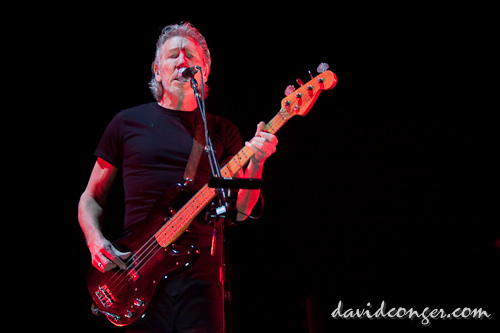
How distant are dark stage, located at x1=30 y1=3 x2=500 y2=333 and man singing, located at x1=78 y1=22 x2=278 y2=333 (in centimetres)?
68

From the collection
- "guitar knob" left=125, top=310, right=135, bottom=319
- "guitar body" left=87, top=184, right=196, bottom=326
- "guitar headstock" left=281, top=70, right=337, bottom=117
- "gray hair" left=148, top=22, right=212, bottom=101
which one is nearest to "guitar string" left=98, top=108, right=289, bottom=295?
"guitar body" left=87, top=184, right=196, bottom=326

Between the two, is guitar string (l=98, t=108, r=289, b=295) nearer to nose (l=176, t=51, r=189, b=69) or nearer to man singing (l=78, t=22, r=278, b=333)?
man singing (l=78, t=22, r=278, b=333)

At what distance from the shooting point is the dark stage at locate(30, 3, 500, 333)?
325 cm

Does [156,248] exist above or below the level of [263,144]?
below

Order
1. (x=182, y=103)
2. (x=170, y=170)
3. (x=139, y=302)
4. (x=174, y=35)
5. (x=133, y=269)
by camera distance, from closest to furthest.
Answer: (x=139, y=302) < (x=133, y=269) < (x=170, y=170) < (x=182, y=103) < (x=174, y=35)

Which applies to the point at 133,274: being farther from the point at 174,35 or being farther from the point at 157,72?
the point at 174,35

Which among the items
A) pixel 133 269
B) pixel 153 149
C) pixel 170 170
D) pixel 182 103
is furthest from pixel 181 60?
pixel 133 269

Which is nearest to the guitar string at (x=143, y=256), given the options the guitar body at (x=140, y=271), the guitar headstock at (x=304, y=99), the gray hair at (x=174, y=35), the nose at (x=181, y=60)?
the guitar body at (x=140, y=271)

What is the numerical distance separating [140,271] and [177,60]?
50.0 inches

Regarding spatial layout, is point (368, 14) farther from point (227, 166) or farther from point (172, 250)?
point (172, 250)

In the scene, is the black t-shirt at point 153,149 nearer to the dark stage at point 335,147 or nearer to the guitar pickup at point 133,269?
the guitar pickup at point 133,269

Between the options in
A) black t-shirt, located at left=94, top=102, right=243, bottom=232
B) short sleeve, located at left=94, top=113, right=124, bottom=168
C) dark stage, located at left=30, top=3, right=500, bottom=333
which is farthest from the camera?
dark stage, located at left=30, top=3, right=500, bottom=333

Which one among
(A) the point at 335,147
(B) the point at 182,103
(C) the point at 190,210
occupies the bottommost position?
(C) the point at 190,210

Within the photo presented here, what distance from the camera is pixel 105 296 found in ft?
7.57
